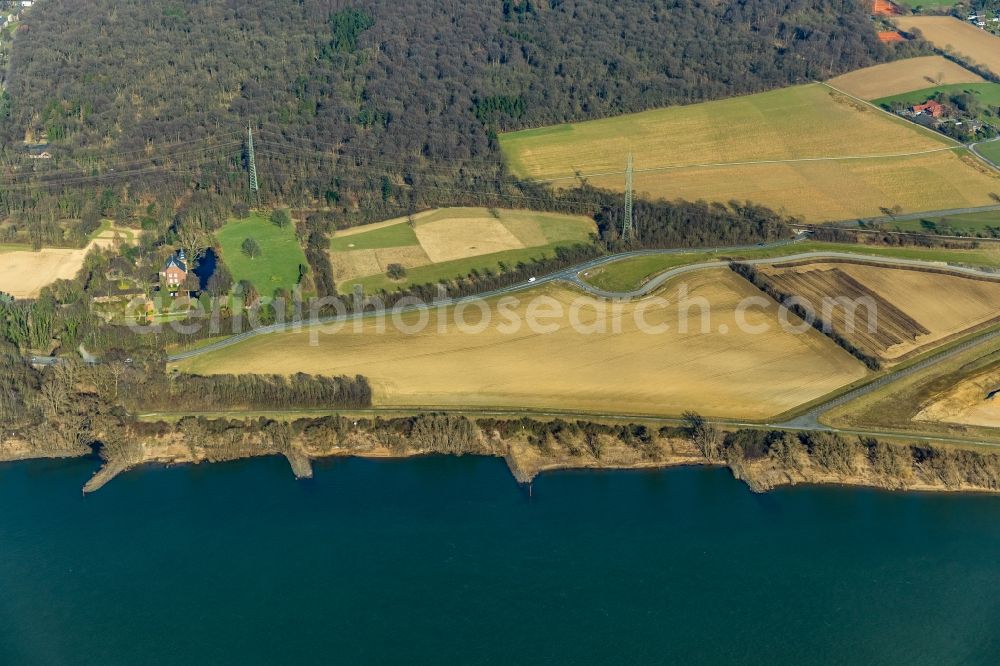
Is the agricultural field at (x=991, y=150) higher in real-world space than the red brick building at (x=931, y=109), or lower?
lower

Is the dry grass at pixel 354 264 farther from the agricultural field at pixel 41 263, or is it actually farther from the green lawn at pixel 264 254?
the agricultural field at pixel 41 263

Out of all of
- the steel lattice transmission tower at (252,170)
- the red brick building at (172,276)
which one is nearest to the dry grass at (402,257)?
the red brick building at (172,276)

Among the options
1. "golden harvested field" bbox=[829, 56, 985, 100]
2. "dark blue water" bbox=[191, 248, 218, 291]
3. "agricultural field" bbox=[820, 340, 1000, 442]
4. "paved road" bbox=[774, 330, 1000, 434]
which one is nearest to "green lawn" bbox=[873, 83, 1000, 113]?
"golden harvested field" bbox=[829, 56, 985, 100]

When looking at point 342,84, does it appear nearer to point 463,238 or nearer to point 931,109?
point 463,238

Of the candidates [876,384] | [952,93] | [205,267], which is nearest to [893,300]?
[876,384]

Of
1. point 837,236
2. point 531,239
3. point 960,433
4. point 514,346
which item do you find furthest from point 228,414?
point 837,236

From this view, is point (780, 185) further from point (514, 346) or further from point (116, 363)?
point (116, 363)
